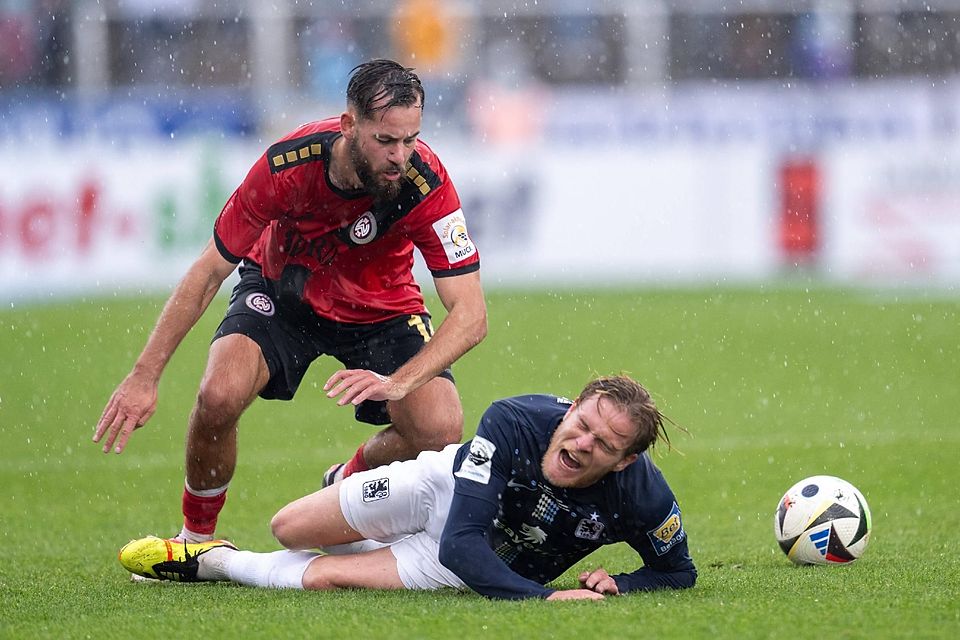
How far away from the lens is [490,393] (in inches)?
471

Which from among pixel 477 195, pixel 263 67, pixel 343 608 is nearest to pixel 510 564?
pixel 343 608

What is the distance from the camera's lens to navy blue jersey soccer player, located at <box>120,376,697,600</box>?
5078 mm

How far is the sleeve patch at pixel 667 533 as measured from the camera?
523 centimetres

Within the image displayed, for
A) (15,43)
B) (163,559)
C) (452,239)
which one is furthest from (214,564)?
(15,43)

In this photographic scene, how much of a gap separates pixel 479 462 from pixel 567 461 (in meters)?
0.31

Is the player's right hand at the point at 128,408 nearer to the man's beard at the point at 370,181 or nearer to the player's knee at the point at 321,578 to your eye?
the player's knee at the point at 321,578

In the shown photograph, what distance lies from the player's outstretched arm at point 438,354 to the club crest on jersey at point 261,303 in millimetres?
889

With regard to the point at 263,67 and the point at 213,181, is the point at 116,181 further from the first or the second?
the point at 263,67

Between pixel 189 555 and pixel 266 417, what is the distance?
5.48 m

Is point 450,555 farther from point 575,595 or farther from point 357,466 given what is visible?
point 357,466

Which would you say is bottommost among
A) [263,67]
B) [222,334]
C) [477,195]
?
[222,334]

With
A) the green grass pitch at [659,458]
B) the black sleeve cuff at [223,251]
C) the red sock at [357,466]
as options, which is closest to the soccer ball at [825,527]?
the green grass pitch at [659,458]

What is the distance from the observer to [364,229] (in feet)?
20.7

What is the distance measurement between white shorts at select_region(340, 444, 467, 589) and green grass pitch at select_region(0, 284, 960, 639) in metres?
0.17
